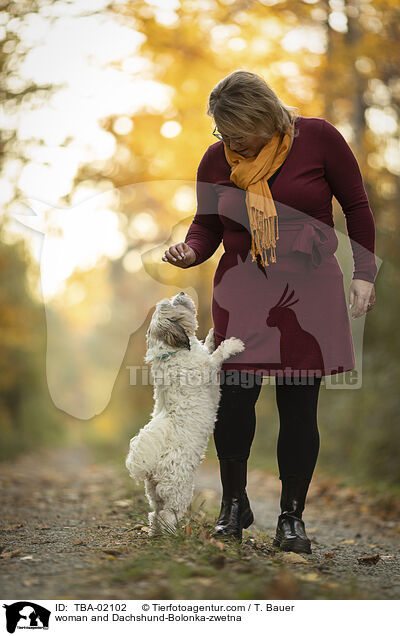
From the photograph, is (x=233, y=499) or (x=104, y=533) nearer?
(x=233, y=499)

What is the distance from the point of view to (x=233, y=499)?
353 centimetres

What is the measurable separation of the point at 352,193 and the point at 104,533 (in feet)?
8.39

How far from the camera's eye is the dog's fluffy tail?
11.8ft

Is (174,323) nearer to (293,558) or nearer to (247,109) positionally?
(247,109)

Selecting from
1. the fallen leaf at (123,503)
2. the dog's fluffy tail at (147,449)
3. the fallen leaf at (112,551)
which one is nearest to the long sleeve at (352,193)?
the dog's fluffy tail at (147,449)

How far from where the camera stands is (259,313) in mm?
3506

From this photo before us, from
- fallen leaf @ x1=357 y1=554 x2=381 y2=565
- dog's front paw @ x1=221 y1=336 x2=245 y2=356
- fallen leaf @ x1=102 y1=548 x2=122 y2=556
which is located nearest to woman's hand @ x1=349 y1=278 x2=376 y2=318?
dog's front paw @ x1=221 y1=336 x2=245 y2=356

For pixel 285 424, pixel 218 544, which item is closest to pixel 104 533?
pixel 218 544

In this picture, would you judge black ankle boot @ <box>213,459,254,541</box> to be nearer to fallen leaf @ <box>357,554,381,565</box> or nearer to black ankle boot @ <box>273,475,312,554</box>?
black ankle boot @ <box>273,475,312,554</box>

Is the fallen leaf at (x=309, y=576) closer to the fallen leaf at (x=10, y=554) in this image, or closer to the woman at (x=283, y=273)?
the woman at (x=283, y=273)

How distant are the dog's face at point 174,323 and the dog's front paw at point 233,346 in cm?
30
